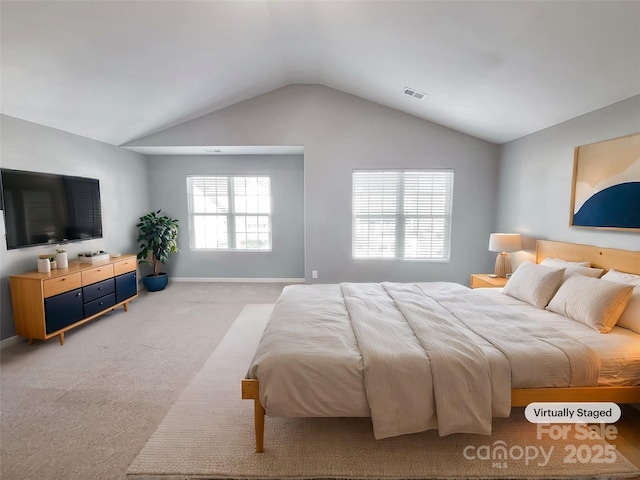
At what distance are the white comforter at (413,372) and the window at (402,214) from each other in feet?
9.43

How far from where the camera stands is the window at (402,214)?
4.80m

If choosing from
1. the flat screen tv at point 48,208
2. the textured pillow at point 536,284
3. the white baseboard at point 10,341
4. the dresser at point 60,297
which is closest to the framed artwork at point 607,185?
the textured pillow at point 536,284

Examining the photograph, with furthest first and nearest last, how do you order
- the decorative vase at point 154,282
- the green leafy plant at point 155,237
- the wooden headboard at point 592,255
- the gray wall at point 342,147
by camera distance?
the decorative vase at point 154,282 → the green leafy plant at point 155,237 → the gray wall at point 342,147 → the wooden headboard at point 592,255

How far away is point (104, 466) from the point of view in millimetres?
1706

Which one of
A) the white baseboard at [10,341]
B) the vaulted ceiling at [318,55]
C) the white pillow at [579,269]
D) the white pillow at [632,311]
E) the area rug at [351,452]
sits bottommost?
the area rug at [351,452]

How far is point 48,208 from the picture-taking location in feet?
11.2

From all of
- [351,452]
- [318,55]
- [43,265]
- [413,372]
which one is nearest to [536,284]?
[413,372]

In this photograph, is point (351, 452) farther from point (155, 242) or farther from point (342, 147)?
point (155, 242)

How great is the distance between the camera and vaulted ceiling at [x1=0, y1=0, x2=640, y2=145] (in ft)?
7.20

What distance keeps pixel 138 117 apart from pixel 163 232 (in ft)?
6.09

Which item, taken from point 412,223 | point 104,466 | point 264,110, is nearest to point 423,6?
point 264,110

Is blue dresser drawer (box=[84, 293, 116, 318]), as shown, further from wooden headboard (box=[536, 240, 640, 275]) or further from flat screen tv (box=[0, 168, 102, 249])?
wooden headboard (box=[536, 240, 640, 275])

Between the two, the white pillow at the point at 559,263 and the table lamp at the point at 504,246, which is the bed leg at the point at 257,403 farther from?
the table lamp at the point at 504,246

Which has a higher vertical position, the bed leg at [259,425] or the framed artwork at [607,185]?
the framed artwork at [607,185]
